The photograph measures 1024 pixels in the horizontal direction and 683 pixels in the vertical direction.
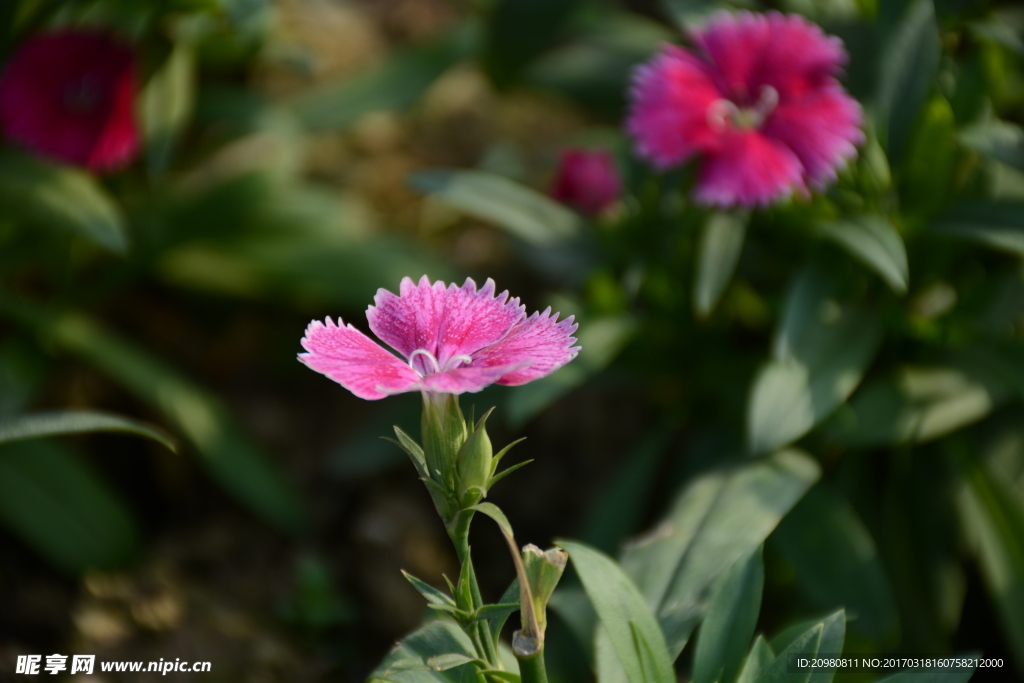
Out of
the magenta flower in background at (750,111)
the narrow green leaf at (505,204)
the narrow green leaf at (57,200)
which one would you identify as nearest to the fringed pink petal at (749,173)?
the magenta flower in background at (750,111)

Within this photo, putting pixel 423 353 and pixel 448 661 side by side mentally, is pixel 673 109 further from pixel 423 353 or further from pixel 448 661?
pixel 448 661

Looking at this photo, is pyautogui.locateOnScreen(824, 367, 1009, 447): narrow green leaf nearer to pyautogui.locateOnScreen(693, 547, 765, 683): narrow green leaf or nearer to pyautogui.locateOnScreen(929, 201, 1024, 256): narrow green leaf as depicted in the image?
pyautogui.locateOnScreen(929, 201, 1024, 256): narrow green leaf

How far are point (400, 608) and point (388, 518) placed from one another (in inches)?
8.0

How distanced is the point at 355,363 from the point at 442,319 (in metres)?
0.11

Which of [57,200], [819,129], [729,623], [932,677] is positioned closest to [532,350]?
[729,623]

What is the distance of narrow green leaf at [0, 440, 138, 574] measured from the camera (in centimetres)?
161

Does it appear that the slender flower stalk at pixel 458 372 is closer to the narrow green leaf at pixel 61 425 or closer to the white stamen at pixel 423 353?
the white stamen at pixel 423 353

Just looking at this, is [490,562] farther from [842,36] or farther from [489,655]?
[842,36]

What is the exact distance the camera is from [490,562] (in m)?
1.85

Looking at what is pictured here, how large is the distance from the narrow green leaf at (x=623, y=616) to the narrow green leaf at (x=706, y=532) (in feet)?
0.34

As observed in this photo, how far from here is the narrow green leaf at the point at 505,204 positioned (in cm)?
163

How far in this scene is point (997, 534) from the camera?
1.50 metres

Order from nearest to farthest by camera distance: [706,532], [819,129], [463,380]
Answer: [463,380]
[706,532]
[819,129]

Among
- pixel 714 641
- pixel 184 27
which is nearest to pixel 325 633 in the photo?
pixel 714 641
